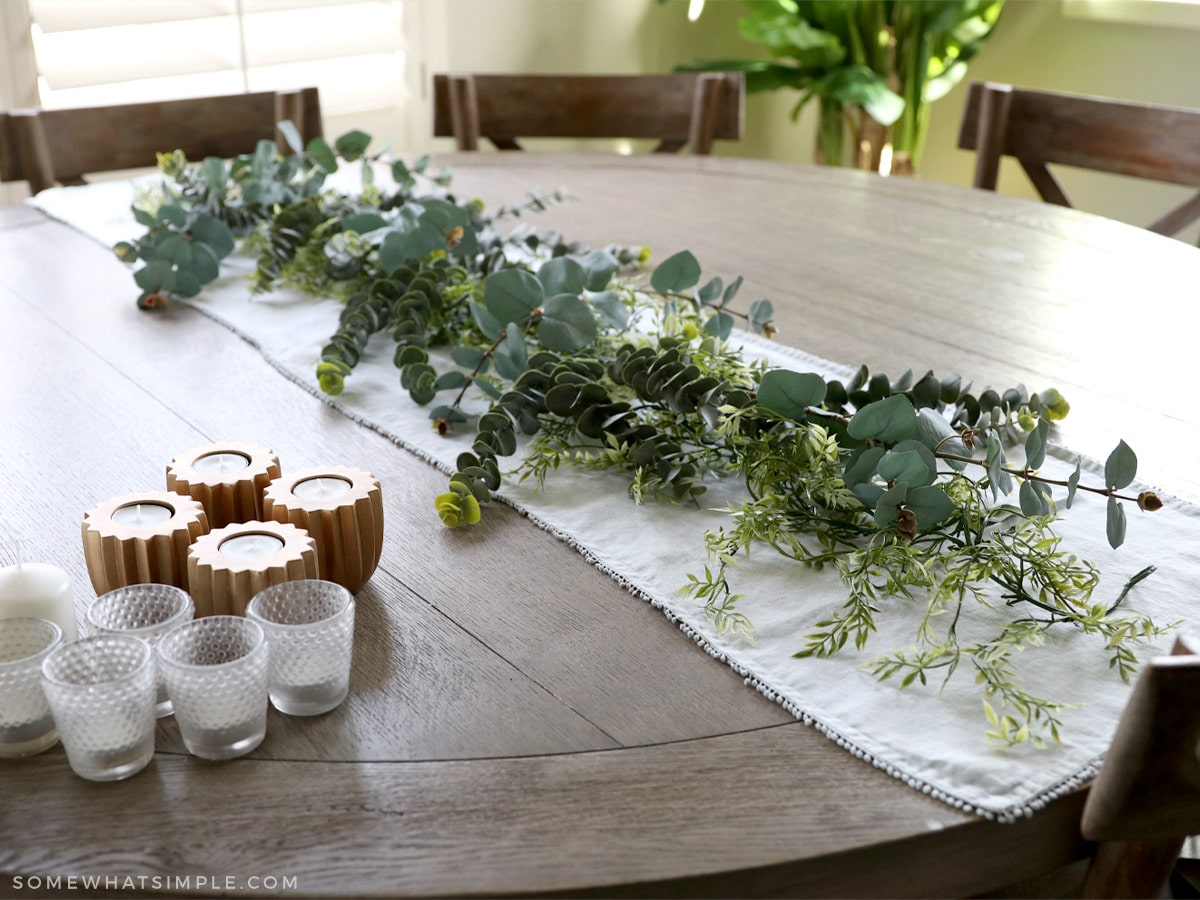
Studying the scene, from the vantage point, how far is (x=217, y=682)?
2.05 ft

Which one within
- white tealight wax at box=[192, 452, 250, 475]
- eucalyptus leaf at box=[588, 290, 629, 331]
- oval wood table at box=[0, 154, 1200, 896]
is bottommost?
oval wood table at box=[0, 154, 1200, 896]

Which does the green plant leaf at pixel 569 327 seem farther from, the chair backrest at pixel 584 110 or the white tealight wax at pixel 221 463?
the chair backrest at pixel 584 110

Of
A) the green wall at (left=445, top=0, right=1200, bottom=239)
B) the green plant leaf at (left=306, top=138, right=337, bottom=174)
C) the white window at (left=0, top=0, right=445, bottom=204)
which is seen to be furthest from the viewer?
the green wall at (left=445, top=0, right=1200, bottom=239)

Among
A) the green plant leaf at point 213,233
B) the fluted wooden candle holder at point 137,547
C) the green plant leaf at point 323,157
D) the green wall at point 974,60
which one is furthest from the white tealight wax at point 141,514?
the green wall at point 974,60

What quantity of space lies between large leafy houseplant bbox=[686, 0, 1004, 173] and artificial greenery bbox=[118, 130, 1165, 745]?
2.33 m

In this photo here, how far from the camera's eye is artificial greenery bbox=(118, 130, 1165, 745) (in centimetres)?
79

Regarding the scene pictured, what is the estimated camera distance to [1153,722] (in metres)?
0.55

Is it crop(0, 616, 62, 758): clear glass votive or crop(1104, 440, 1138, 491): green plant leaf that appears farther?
crop(1104, 440, 1138, 491): green plant leaf

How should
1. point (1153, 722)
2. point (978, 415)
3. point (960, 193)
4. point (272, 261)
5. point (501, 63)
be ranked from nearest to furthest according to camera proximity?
1. point (1153, 722)
2. point (978, 415)
3. point (272, 261)
4. point (960, 193)
5. point (501, 63)

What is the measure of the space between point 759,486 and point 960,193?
1.25m

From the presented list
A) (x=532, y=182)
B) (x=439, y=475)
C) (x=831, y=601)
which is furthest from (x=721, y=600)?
(x=532, y=182)

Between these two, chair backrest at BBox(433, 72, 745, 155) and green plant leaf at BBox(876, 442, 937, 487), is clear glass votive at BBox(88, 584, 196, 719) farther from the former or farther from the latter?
chair backrest at BBox(433, 72, 745, 155)

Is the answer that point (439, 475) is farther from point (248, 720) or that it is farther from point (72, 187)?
point (72, 187)

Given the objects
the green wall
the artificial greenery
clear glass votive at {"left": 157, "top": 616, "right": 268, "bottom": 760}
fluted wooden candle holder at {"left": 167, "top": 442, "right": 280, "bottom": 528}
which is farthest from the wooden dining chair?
clear glass votive at {"left": 157, "top": 616, "right": 268, "bottom": 760}
